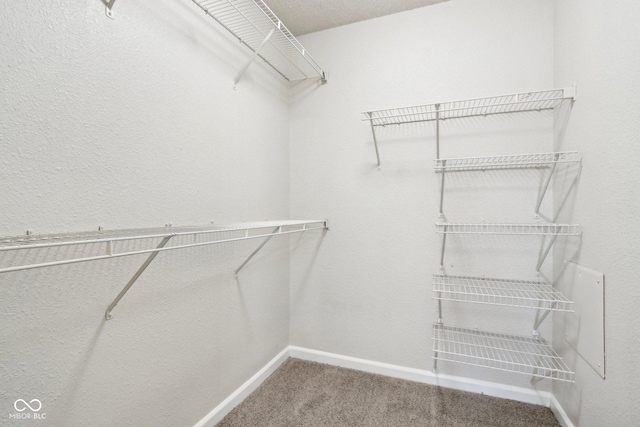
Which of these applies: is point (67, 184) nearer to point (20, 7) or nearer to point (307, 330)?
point (20, 7)

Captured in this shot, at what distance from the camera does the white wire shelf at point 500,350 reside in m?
1.49

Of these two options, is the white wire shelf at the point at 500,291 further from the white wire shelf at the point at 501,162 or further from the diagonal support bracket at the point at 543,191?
the white wire shelf at the point at 501,162

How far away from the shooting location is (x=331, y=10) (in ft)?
5.91

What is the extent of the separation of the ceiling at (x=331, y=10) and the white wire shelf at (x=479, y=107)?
2.12 ft

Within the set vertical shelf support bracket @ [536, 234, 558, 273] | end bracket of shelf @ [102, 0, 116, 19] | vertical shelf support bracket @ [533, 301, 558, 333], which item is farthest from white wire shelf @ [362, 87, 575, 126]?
end bracket of shelf @ [102, 0, 116, 19]

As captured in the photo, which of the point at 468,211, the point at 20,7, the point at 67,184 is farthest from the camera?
the point at 468,211

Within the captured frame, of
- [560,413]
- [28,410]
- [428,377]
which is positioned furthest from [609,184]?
[28,410]

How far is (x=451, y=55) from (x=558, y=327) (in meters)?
1.65

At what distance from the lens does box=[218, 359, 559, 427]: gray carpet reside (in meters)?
1.45

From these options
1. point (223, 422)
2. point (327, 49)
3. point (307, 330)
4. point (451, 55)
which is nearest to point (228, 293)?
point (223, 422)

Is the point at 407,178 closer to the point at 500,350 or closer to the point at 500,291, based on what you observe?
the point at 500,291

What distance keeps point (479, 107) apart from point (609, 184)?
691mm

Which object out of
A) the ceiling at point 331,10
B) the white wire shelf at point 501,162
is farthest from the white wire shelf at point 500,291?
the ceiling at point 331,10

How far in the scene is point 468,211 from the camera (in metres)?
1.69
